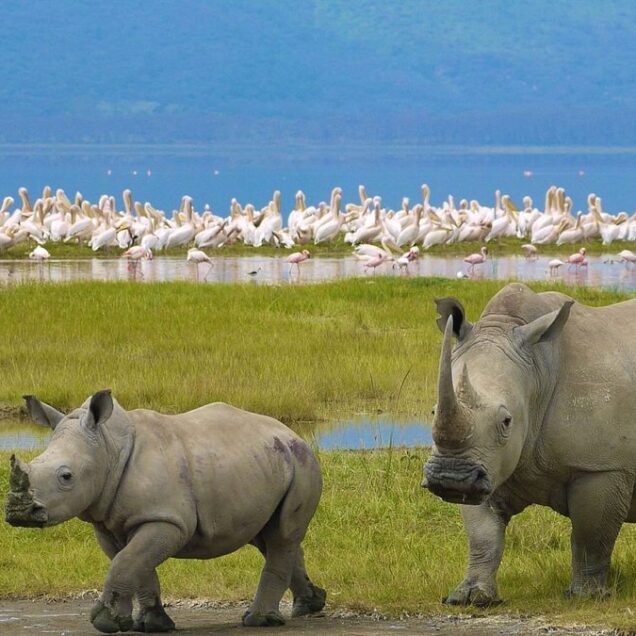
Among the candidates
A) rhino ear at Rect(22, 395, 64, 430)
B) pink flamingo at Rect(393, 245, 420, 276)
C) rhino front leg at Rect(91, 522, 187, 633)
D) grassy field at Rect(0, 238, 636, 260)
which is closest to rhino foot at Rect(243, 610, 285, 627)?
rhino front leg at Rect(91, 522, 187, 633)

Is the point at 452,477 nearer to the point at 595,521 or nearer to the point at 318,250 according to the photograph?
the point at 595,521

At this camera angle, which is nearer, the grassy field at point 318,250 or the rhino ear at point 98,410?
the rhino ear at point 98,410

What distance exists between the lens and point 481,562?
23.5ft

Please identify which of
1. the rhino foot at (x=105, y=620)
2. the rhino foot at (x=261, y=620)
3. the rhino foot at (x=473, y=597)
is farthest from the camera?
the rhino foot at (x=473, y=597)

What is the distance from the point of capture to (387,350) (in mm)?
16469

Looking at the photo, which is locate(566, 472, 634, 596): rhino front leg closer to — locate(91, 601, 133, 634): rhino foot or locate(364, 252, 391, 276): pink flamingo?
locate(91, 601, 133, 634): rhino foot

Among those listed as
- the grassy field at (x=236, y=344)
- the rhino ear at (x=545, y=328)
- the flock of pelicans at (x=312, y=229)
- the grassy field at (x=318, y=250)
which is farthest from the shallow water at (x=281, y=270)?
the rhino ear at (x=545, y=328)

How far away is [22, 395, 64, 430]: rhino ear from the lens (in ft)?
21.6

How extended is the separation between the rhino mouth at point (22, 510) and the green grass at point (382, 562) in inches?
55.7

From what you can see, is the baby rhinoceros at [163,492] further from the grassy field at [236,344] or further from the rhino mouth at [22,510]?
the grassy field at [236,344]

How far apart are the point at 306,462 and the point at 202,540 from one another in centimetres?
55

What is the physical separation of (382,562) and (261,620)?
4.51 feet

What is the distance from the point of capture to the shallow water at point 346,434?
484 inches

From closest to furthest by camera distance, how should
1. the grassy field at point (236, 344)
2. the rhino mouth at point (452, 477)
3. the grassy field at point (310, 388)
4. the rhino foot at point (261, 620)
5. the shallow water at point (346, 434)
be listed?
1. the rhino mouth at point (452, 477)
2. the rhino foot at point (261, 620)
3. the grassy field at point (310, 388)
4. the shallow water at point (346, 434)
5. the grassy field at point (236, 344)
